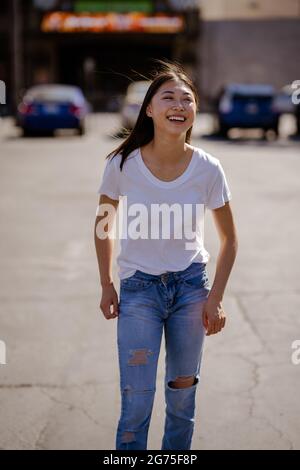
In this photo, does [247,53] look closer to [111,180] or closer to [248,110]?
[248,110]

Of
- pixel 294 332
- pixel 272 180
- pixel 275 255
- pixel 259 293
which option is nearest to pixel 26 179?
pixel 272 180

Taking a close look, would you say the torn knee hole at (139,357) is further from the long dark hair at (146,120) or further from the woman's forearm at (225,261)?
the long dark hair at (146,120)

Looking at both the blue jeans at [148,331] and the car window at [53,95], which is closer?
the blue jeans at [148,331]

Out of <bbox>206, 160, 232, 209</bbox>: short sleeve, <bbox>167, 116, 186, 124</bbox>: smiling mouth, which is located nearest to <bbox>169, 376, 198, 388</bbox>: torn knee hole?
<bbox>206, 160, 232, 209</bbox>: short sleeve

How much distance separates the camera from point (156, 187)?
9.02 ft

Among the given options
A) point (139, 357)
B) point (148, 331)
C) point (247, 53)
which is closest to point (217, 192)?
point (148, 331)

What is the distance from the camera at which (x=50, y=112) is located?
21.9 meters

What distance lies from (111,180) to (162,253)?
1.15 ft

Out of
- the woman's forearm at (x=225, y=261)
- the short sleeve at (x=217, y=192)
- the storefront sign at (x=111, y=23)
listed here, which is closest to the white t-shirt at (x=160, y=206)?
the short sleeve at (x=217, y=192)

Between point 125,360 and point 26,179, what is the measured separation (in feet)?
34.6

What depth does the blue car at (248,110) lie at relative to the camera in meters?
22.0

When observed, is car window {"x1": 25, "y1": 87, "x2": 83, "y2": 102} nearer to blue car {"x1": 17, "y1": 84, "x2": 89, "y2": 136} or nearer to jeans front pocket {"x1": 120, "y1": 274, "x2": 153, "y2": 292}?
blue car {"x1": 17, "y1": 84, "x2": 89, "y2": 136}

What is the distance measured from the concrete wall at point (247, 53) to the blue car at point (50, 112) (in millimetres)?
23149

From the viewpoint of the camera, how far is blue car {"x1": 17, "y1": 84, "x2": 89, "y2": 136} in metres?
21.7
